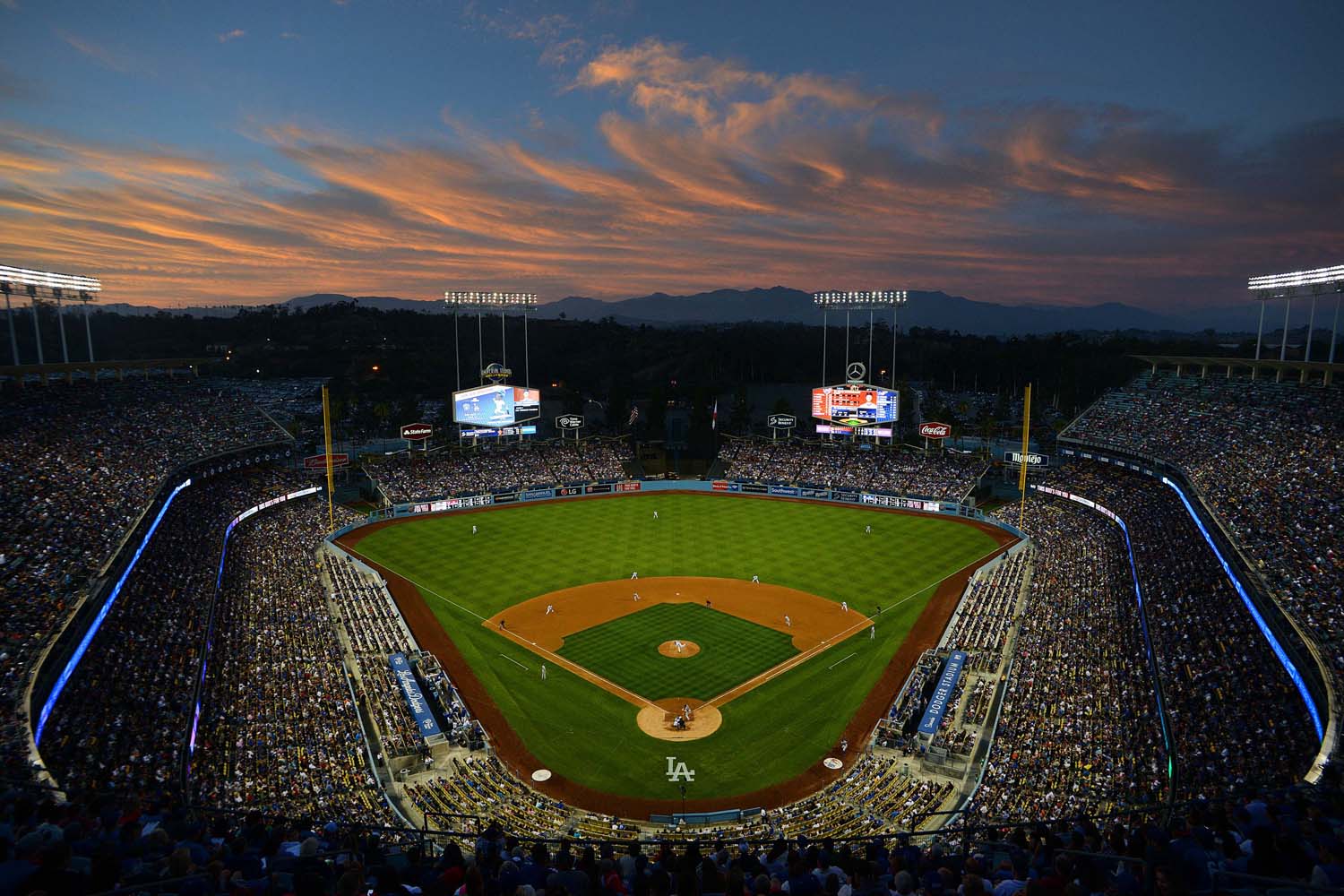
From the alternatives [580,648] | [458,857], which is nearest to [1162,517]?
[580,648]

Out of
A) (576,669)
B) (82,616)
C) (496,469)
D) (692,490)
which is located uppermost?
(82,616)

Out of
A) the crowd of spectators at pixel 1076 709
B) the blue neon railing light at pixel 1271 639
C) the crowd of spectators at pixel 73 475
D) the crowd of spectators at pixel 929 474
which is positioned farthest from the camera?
the crowd of spectators at pixel 929 474

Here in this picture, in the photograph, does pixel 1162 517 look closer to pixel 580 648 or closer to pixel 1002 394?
pixel 580 648

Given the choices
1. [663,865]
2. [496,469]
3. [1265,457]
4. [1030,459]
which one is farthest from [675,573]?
[663,865]

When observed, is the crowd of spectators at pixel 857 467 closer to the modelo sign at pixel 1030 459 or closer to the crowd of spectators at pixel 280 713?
the modelo sign at pixel 1030 459

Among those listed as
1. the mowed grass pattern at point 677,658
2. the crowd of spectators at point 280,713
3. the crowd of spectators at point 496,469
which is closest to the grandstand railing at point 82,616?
the crowd of spectators at point 280,713

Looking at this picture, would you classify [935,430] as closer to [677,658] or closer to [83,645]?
[677,658]
